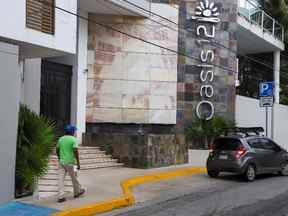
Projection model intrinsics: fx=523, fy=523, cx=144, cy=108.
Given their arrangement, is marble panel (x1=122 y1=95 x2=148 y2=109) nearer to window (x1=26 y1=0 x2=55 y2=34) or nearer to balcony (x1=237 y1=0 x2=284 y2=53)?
balcony (x1=237 y1=0 x2=284 y2=53)

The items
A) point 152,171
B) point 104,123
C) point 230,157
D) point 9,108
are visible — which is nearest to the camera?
point 9,108

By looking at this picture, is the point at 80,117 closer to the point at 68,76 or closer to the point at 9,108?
the point at 68,76

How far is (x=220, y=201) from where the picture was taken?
12508 millimetres

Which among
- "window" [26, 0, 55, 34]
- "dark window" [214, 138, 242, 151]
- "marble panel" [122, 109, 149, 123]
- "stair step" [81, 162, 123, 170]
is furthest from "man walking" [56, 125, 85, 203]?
"marble panel" [122, 109, 149, 123]

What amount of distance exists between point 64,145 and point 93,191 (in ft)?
6.94

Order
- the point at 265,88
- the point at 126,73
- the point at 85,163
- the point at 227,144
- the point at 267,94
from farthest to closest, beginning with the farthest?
the point at 126,73, the point at 265,88, the point at 267,94, the point at 85,163, the point at 227,144

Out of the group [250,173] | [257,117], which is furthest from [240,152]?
[257,117]

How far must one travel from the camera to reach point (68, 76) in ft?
70.7

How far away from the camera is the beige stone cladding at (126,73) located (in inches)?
896

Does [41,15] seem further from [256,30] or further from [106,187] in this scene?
[256,30]

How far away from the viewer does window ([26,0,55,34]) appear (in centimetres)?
1245

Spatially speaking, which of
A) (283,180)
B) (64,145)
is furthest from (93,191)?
(283,180)

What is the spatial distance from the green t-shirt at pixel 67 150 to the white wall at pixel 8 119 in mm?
1010

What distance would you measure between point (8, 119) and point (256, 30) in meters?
22.8
